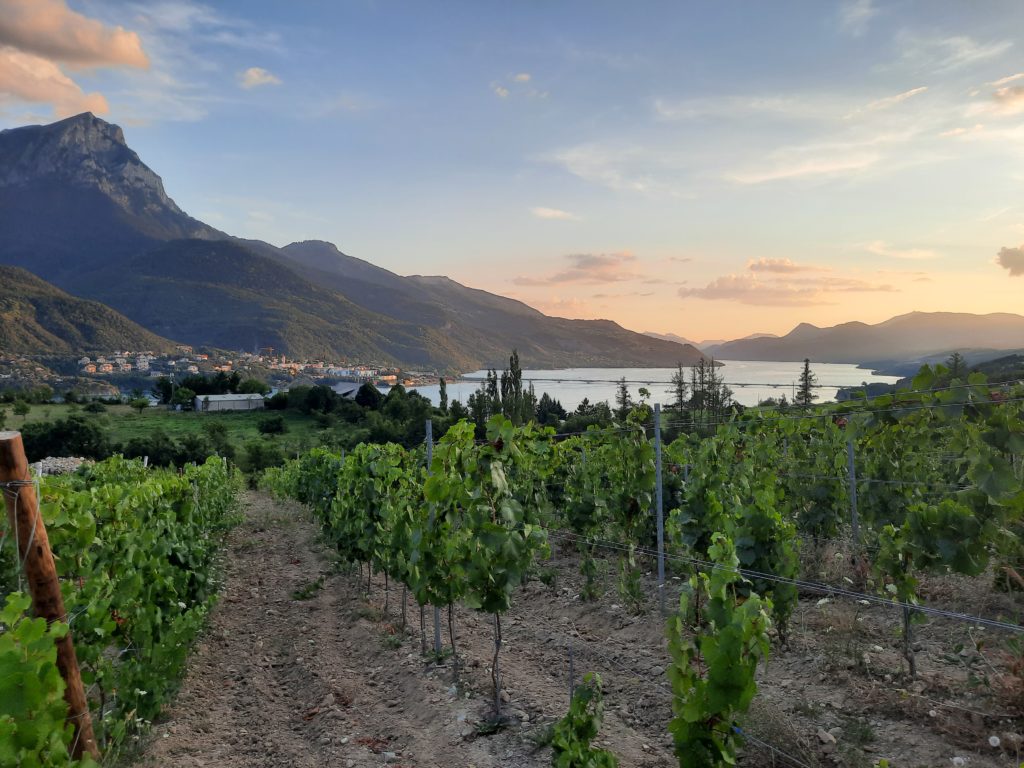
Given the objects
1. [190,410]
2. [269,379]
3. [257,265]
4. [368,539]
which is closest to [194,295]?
[257,265]

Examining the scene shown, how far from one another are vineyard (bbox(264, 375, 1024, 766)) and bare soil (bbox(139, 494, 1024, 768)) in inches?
1.5

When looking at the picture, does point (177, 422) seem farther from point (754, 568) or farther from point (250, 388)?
point (754, 568)

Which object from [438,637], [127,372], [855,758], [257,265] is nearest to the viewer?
[855,758]

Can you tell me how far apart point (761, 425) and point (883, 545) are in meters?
6.53

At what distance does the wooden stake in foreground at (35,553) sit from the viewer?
316 centimetres

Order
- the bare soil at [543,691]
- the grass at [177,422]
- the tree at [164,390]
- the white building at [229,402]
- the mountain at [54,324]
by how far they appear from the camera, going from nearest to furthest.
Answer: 1. the bare soil at [543,691]
2. the grass at [177,422]
3. the white building at [229,402]
4. the tree at [164,390]
5. the mountain at [54,324]

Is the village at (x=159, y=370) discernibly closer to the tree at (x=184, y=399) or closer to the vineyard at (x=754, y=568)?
the tree at (x=184, y=399)

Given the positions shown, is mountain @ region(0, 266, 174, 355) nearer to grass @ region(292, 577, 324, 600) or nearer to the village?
the village

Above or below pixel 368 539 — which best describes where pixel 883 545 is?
above

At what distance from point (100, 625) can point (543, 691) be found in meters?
3.47

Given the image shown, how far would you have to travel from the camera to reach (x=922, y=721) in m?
4.22

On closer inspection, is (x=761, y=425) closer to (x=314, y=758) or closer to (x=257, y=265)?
(x=314, y=758)

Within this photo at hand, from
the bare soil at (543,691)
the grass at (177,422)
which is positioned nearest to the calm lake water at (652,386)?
the grass at (177,422)

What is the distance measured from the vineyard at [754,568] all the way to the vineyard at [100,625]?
2213 mm
